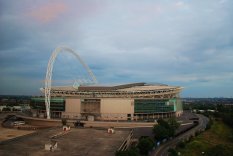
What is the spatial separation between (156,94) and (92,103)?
32.0 metres

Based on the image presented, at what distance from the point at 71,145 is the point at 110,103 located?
6367 centimetres

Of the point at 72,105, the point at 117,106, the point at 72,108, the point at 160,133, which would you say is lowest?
the point at 160,133

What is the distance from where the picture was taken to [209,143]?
3474 inches

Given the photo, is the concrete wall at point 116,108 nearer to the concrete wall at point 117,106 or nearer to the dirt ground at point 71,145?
the concrete wall at point 117,106

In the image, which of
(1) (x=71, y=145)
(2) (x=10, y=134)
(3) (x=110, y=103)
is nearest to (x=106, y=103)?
(3) (x=110, y=103)

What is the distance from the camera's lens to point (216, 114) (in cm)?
17062

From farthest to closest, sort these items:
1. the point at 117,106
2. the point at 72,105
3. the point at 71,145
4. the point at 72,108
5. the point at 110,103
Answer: the point at 72,108
the point at 72,105
the point at 117,106
the point at 110,103
the point at 71,145

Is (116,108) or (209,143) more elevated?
(116,108)

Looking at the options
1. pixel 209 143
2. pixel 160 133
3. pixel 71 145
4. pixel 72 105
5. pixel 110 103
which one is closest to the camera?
pixel 71 145

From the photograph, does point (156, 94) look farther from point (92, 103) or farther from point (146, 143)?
point (146, 143)

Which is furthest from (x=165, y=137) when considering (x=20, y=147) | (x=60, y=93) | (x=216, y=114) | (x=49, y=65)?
(x=216, y=114)

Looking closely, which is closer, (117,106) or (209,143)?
(209,143)

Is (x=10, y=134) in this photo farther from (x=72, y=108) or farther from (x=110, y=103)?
(x=110, y=103)

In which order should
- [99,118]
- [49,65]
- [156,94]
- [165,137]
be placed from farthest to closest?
[156,94] → [99,118] → [49,65] → [165,137]
